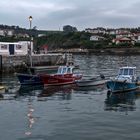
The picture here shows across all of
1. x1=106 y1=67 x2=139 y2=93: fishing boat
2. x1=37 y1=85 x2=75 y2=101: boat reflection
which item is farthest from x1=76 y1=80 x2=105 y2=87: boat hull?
x1=106 y1=67 x2=139 y2=93: fishing boat

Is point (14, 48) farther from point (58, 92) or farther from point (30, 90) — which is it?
point (58, 92)

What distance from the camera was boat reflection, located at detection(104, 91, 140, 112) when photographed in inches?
1422

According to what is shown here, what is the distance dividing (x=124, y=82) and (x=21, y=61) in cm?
3166

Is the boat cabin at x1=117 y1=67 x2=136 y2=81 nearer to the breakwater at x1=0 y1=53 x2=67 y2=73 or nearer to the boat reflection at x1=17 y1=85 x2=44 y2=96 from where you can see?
the boat reflection at x1=17 y1=85 x2=44 y2=96

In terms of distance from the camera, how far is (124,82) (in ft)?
148

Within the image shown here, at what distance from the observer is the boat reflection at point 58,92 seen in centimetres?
4308

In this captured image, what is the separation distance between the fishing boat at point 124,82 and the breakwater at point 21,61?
27.3 metres

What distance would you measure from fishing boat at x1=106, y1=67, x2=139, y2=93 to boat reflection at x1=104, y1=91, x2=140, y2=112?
2.17 feet

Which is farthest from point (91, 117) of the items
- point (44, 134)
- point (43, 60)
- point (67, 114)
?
point (43, 60)

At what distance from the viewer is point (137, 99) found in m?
41.5

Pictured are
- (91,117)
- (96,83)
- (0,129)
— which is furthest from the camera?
(96,83)

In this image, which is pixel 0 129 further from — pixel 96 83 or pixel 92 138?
pixel 96 83

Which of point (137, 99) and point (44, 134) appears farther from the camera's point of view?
point (137, 99)

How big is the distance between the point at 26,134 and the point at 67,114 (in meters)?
6.92
